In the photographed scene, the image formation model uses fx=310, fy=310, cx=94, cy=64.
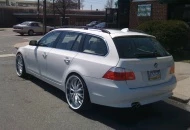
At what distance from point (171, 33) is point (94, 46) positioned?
6.84m

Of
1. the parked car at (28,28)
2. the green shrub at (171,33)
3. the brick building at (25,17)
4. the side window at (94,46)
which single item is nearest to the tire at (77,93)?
the side window at (94,46)

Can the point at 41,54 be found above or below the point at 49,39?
below

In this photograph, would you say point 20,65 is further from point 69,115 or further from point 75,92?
point 69,115

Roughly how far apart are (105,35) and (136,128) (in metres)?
1.71

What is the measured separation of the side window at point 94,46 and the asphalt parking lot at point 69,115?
1.14 m

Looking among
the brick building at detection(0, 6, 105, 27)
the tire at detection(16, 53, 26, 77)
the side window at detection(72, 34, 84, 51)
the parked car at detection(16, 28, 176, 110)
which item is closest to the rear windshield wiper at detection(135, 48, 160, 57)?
the parked car at detection(16, 28, 176, 110)

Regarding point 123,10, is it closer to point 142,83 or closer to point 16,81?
point 16,81

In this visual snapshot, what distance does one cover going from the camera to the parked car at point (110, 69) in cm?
509

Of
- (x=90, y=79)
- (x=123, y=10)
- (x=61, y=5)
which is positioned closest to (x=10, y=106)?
(x=90, y=79)

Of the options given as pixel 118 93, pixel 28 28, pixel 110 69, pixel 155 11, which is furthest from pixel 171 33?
pixel 28 28

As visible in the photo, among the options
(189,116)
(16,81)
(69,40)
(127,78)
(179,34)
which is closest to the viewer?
(127,78)

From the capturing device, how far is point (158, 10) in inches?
650

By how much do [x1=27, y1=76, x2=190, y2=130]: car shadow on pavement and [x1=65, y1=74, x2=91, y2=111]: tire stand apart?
0.62ft

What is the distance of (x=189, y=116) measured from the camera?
5.80 metres
